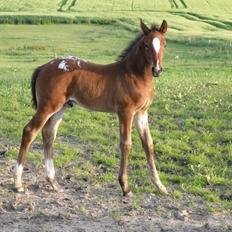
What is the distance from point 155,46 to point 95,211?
2.41 meters

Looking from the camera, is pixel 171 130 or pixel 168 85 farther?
pixel 168 85

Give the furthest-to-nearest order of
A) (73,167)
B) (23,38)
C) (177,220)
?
(23,38) → (73,167) → (177,220)

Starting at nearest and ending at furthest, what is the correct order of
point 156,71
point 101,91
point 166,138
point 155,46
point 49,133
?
point 156,71
point 155,46
point 101,91
point 49,133
point 166,138

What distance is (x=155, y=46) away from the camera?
315 inches

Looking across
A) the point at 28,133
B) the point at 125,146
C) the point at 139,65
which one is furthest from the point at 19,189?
the point at 139,65

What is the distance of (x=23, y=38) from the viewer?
5059 cm

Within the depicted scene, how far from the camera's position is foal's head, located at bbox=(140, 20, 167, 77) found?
311 inches

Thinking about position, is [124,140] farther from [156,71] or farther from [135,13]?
[135,13]

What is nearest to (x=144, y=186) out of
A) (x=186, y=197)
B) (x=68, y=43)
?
(x=186, y=197)

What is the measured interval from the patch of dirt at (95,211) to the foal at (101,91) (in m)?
0.29

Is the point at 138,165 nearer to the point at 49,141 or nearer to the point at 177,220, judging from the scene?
the point at 49,141

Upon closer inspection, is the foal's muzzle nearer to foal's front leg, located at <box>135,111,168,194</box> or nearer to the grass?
foal's front leg, located at <box>135,111,168,194</box>

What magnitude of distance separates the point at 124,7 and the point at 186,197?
79.4 m

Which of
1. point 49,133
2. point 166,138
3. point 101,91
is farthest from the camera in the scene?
point 166,138
